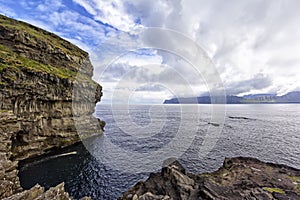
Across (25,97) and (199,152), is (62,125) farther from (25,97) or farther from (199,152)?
(199,152)

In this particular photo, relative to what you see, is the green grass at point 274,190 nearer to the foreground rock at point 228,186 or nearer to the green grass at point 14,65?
the foreground rock at point 228,186

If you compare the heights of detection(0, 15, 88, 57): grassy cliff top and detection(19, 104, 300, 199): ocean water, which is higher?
detection(0, 15, 88, 57): grassy cliff top

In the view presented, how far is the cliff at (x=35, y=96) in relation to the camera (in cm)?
4381

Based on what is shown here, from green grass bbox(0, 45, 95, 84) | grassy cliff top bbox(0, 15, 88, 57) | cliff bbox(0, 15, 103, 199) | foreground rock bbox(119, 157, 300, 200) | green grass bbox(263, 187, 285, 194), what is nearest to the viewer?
foreground rock bbox(119, 157, 300, 200)

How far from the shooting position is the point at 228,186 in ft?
86.7

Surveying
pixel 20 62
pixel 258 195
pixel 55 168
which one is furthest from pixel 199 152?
pixel 20 62

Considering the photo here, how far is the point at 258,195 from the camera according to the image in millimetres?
22766

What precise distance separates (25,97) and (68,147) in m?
20.7

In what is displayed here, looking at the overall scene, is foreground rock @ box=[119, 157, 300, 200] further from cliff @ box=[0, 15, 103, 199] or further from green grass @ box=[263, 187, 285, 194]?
cliff @ box=[0, 15, 103, 199]

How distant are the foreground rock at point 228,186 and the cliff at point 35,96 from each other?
2857 centimetres

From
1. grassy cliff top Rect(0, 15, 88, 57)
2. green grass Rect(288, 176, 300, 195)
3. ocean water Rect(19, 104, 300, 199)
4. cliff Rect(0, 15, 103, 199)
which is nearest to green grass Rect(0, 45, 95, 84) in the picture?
cliff Rect(0, 15, 103, 199)

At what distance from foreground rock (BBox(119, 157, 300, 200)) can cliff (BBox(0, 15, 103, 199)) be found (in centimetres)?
2857

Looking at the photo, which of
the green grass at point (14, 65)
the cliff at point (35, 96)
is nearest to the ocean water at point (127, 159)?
the cliff at point (35, 96)

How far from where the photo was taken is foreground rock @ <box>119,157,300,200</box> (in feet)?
75.2
